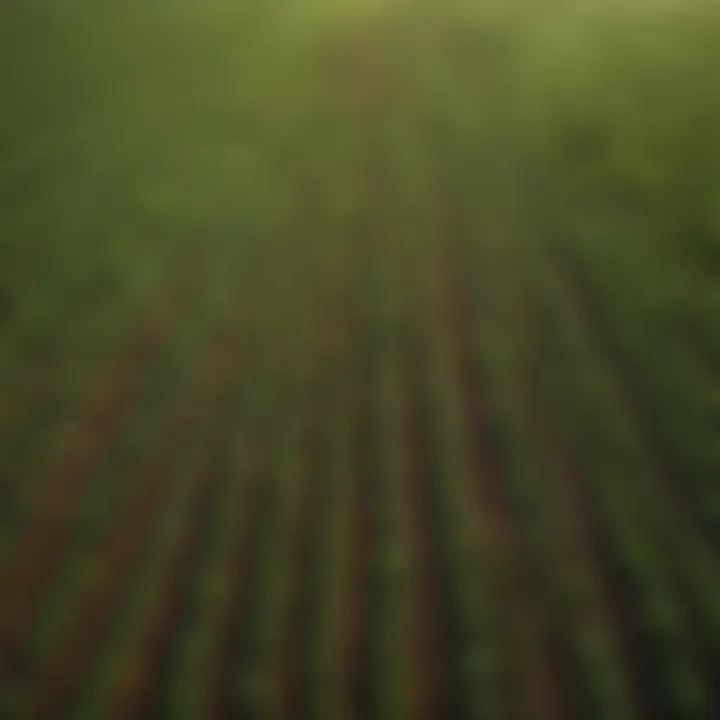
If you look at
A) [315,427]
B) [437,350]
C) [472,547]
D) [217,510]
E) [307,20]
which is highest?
[307,20]

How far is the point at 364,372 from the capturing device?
2.11m

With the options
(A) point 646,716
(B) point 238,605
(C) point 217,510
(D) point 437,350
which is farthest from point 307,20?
(A) point 646,716

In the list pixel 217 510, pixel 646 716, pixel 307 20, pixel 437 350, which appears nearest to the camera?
pixel 646 716

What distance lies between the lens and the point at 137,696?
1604 mm

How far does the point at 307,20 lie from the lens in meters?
3.27

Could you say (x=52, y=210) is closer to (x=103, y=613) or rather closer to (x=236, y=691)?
(x=103, y=613)

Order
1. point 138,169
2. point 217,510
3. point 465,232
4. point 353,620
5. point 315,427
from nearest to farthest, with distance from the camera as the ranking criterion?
point 353,620 < point 217,510 < point 315,427 < point 465,232 < point 138,169

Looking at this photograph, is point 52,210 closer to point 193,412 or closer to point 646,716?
point 193,412

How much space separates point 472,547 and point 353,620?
27 cm

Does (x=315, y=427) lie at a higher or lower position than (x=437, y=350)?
lower

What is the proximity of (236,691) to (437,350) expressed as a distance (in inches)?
34.8

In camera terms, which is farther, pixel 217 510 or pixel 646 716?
pixel 217 510

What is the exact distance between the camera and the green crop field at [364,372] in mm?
1642

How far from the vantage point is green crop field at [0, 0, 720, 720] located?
164 cm
